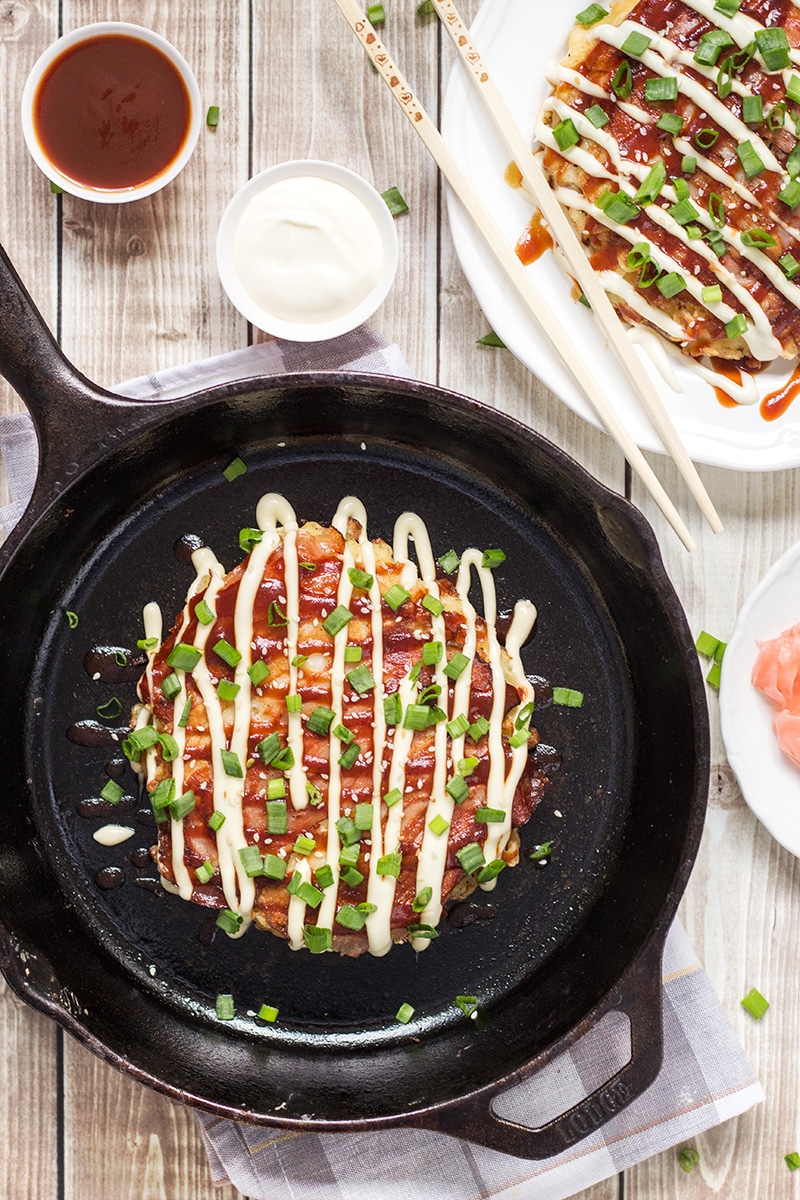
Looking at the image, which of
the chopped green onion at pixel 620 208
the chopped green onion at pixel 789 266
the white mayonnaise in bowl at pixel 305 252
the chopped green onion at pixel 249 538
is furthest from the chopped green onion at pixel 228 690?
the chopped green onion at pixel 789 266

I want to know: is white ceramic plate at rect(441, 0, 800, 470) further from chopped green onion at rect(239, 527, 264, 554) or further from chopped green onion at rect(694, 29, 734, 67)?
chopped green onion at rect(239, 527, 264, 554)

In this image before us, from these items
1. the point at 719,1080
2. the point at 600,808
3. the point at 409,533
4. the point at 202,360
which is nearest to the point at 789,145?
the point at 409,533

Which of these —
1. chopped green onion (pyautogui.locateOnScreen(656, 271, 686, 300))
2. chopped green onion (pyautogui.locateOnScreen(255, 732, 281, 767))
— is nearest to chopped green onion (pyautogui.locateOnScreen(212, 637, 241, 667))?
chopped green onion (pyautogui.locateOnScreen(255, 732, 281, 767))

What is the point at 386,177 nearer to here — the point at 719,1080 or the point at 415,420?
the point at 415,420

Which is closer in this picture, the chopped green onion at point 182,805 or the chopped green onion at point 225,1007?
the chopped green onion at point 182,805

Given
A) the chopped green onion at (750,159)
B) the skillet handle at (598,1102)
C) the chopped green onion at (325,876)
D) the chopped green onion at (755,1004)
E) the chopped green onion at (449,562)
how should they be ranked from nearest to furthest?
the skillet handle at (598,1102), the chopped green onion at (325,876), the chopped green onion at (750,159), the chopped green onion at (449,562), the chopped green onion at (755,1004)

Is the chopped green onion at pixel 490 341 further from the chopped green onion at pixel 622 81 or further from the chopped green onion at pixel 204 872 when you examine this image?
the chopped green onion at pixel 204 872

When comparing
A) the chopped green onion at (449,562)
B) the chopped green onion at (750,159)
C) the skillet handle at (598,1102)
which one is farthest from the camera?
the chopped green onion at (449,562)
